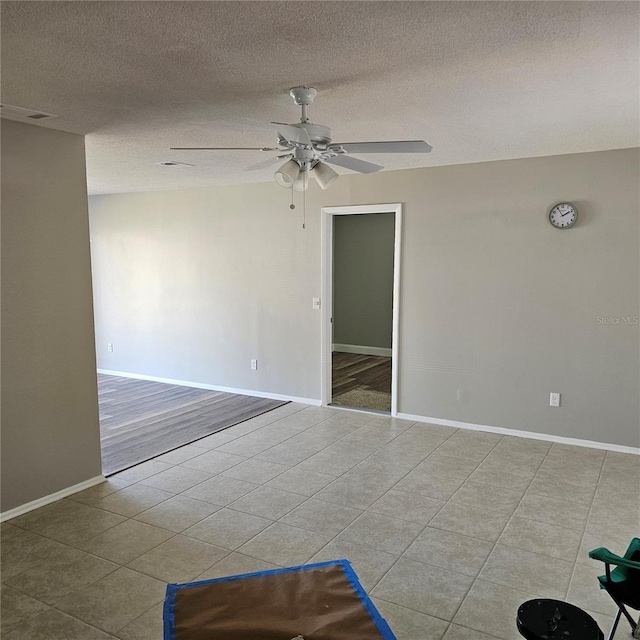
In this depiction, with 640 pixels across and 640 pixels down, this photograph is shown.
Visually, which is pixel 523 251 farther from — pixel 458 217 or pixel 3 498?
pixel 3 498

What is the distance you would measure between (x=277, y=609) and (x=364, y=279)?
21.8 ft

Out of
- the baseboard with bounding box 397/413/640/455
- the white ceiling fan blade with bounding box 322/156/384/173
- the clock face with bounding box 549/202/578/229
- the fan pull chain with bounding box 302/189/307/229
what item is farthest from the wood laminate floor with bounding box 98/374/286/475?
the clock face with bounding box 549/202/578/229

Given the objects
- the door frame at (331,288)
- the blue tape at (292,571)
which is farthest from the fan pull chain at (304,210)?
the blue tape at (292,571)

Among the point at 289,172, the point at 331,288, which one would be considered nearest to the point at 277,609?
the point at 289,172

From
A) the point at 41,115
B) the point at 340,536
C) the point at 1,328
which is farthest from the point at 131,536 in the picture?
the point at 41,115

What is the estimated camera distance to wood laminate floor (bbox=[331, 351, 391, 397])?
6.73 metres

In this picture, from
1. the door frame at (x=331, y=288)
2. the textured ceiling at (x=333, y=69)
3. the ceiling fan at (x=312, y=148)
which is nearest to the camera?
the textured ceiling at (x=333, y=69)

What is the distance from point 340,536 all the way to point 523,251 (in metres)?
2.92

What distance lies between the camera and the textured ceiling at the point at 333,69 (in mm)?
1900

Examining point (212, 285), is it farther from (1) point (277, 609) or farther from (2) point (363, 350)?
(1) point (277, 609)

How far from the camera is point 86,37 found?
2074 millimetres

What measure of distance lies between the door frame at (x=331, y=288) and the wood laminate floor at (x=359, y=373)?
0.69 m

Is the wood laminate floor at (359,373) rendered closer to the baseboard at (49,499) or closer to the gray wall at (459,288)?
the gray wall at (459,288)

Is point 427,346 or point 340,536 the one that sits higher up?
point 427,346
